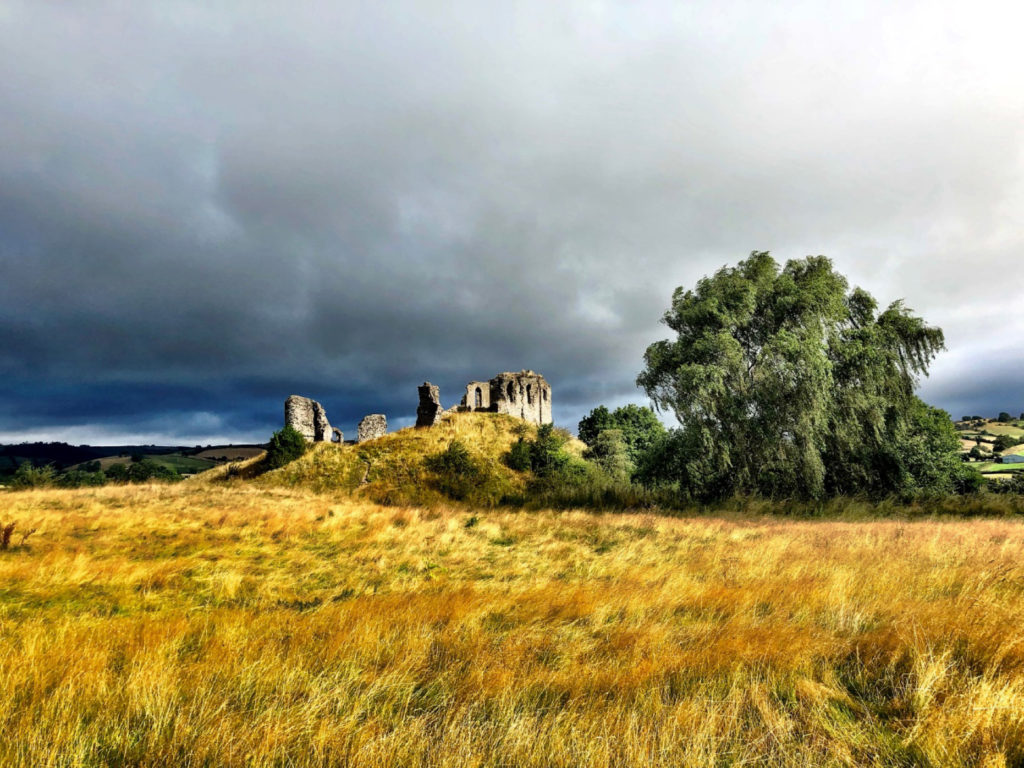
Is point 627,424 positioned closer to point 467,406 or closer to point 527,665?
point 467,406

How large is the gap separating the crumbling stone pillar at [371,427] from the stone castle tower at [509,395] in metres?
9.07

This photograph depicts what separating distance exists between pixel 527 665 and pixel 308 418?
35.8m

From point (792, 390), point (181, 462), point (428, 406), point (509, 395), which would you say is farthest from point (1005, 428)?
point (181, 462)

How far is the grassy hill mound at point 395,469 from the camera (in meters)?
24.8

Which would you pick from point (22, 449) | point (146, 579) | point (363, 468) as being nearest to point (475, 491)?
point (363, 468)

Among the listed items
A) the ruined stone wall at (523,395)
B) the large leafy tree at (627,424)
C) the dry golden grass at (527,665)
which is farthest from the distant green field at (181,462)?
the dry golden grass at (527,665)

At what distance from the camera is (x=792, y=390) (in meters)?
16.2

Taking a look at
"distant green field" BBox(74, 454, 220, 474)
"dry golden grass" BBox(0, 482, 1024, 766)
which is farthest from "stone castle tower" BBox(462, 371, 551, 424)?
"distant green field" BBox(74, 454, 220, 474)

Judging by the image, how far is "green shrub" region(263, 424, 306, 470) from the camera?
90.7ft

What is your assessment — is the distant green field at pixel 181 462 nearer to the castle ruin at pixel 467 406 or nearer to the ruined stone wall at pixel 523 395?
the castle ruin at pixel 467 406

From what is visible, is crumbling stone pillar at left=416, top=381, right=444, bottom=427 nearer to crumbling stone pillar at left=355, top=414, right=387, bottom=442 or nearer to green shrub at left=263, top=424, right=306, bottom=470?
crumbling stone pillar at left=355, top=414, right=387, bottom=442

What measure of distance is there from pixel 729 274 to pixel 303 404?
32.1m

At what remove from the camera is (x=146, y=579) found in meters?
6.19

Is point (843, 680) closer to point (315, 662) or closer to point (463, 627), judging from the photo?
point (463, 627)
